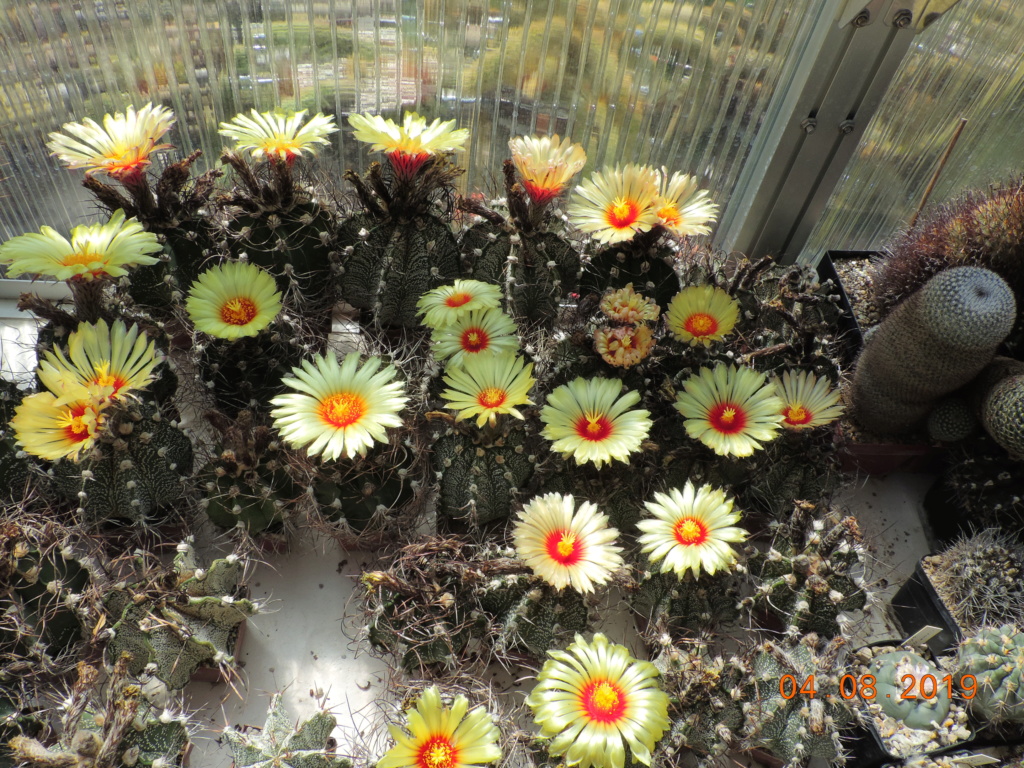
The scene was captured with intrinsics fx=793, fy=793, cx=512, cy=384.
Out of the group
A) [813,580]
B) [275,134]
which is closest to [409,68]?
[275,134]

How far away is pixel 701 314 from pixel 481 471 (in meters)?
0.47

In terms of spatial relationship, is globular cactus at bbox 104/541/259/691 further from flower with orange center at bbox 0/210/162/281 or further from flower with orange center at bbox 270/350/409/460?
flower with orange center at bbox 0/210/162/281

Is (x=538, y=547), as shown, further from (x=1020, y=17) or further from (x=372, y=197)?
(x=1020, y=17)

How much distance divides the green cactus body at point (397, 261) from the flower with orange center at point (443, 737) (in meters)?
0.66

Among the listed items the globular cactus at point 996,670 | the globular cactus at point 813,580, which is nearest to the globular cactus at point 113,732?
the globular cactus at point 813,580

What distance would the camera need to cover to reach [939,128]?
1700 mm

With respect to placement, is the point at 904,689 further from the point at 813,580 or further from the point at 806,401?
the point at 806,401

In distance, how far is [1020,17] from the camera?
153 centimetres

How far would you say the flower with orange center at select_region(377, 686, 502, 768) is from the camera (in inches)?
39.5

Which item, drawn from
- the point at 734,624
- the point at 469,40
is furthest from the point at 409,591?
the point at 469,40

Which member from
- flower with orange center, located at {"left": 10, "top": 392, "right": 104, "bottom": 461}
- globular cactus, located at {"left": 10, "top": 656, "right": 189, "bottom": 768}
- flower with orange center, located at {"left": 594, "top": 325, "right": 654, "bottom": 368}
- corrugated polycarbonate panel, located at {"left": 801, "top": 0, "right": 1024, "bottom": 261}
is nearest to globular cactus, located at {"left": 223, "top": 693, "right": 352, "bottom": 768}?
globular cactus, located at {"left": 10, "top": 656, "right": 189, "bottom": 768}

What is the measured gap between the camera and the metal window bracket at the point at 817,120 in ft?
4.73

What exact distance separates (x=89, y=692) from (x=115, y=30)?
1.15 m

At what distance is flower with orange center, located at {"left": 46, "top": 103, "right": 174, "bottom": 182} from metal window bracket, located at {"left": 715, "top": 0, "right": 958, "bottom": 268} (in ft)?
3.85
